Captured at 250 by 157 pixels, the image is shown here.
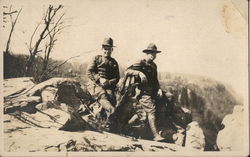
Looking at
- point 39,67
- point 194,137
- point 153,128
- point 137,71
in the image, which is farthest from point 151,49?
point 39,67

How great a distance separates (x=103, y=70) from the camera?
4695 millimetres

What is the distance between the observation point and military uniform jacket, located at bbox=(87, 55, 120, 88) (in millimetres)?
4688

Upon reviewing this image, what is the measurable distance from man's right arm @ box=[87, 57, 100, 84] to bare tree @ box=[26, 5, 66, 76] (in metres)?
0.42

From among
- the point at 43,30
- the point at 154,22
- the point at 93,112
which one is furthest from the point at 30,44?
the point at 154,22

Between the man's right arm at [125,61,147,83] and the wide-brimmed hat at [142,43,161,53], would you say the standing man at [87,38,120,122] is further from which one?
the wide-brimmed hat at [142,43,161,53]

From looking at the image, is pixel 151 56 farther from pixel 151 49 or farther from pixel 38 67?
pixel 38 67

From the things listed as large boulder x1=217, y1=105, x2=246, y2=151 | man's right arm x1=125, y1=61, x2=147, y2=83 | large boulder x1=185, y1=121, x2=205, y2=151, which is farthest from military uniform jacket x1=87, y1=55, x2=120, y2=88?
large boulder x1=217, y1=105, x2=246, y2=151

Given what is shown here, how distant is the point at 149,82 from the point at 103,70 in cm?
47

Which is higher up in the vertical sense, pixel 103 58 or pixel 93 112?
pixel 103 58

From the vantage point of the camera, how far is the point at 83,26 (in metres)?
4.72

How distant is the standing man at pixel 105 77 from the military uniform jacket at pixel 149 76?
0.67 feet

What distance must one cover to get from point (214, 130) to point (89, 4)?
1.78 meters

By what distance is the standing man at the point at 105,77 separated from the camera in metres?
4.66

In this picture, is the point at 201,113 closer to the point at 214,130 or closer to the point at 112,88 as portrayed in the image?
the point at 214,130
